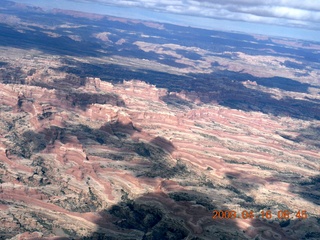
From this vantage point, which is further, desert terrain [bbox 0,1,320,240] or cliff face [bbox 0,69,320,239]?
cliff face [bbox 0,69,320,239]

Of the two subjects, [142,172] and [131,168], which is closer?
[142,172]

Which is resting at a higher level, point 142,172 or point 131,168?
point 142,172

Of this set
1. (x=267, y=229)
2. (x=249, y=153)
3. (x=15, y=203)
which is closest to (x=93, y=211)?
(x=15, y=203)

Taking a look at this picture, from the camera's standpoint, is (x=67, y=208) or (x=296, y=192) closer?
(x=67, y=208)

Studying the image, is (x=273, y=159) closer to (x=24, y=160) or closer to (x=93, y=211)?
(x=93, y=211)

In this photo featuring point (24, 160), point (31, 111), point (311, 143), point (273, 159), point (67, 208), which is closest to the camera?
point (67, 208)

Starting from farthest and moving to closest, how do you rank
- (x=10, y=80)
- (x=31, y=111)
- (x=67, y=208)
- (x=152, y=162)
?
(x=10, y=80) → (x=31, y=111) → (x=152, y=162) → (x=67, y=208)

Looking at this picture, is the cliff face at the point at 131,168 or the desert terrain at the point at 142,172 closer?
the desert terrain at the point at 142,172

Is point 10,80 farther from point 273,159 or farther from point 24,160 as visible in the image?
point 273,159
